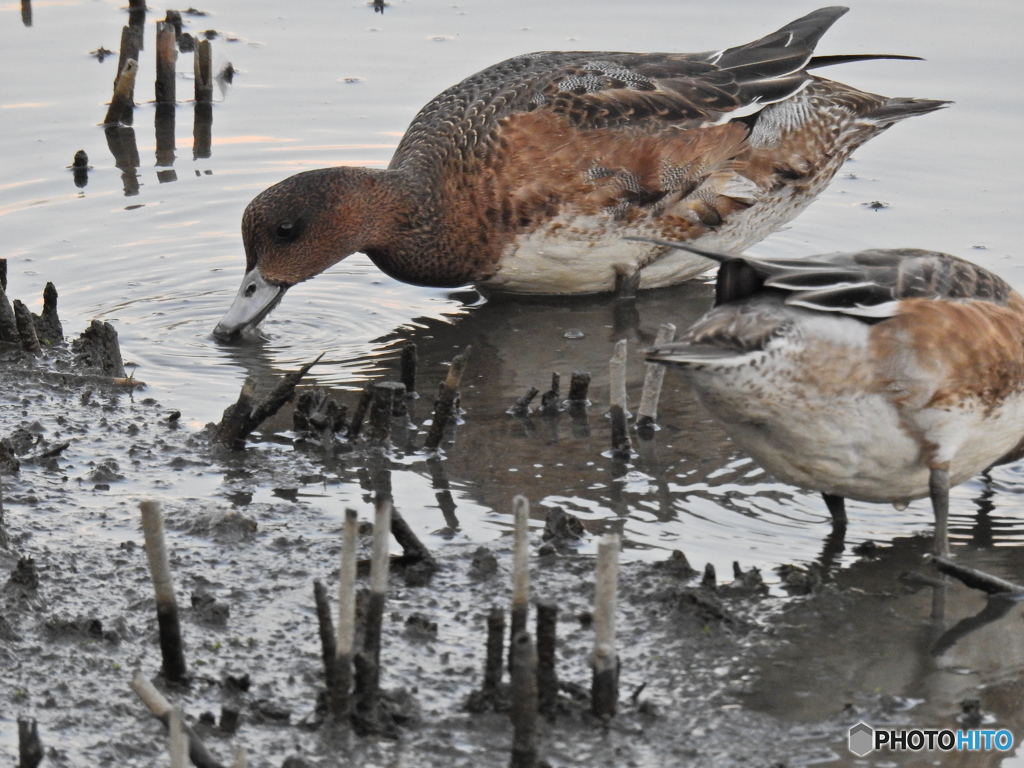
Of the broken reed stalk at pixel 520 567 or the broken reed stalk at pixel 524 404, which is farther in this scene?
the broken reed stalk at pixel 524 404

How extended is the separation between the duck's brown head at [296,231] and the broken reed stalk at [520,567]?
11.5 ft

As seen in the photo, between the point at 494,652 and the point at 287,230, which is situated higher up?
the point at 287,230


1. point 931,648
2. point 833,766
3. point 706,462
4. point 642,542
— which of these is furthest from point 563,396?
point 833,766

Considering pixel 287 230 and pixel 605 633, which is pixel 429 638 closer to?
pixel 605 633

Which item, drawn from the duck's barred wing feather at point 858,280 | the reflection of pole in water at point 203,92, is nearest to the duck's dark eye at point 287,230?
the reflection of pole in water at point 203,92

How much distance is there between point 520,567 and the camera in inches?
126

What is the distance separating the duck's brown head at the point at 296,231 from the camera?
21.3 feet

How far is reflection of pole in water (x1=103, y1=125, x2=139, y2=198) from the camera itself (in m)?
8.23

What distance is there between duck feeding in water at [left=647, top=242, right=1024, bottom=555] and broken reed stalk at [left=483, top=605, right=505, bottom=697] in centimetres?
85

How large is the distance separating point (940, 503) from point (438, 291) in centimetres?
360

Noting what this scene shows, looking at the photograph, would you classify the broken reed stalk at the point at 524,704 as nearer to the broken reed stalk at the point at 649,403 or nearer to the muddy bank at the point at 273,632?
the muddy bank at the point at 273,632

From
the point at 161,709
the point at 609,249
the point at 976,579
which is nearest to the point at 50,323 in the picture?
the point at 609,249

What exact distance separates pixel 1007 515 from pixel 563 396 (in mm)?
1811

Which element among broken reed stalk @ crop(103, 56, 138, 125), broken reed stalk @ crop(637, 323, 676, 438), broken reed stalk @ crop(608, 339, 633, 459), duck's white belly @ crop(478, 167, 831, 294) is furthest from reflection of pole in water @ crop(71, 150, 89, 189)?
broken reed stalk @ crop(608, 339, 633, 459)
